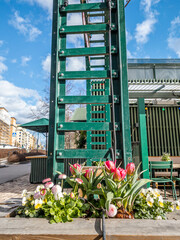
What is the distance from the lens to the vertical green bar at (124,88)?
59.5 inches

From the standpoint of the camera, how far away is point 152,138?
19.8ft

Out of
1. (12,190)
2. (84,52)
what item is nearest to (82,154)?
(84,52)

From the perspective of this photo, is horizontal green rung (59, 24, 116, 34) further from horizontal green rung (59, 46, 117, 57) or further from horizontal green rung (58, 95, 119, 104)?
horizontal green rung (58, 95, 119, 104)

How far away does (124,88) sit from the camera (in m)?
1.60

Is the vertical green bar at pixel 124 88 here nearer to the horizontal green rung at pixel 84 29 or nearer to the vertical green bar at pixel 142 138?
the horizontal green rung at pixel 84 29

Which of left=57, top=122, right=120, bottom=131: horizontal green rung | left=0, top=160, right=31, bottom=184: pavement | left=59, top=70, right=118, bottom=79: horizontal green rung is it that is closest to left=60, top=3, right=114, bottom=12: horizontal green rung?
left=59, top=70, right=118, bottom=79: horizontal green rung

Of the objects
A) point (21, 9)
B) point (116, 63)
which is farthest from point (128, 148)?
point (21, 9)

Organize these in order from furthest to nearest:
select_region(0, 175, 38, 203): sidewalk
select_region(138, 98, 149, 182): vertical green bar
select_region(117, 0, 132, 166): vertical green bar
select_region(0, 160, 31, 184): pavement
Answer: select_region(0, 160, 31, 184): pavement < select_region(0, 175, 38, 203): sidewalk < select_region(138, 98, 149, 182): vertical green bar < select_region(117, 0, 132, 166): vertical green bar

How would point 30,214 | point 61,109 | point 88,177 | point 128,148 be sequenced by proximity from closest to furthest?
point 30,214, point 88,177, point 128,148, point 61,109

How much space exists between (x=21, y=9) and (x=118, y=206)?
659 centimetres

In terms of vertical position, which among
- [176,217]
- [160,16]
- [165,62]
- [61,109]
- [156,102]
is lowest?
[176,217]

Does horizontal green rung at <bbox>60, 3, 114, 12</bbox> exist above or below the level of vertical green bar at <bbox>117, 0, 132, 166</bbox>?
above

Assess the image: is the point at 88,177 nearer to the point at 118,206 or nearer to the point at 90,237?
the point at 118,206

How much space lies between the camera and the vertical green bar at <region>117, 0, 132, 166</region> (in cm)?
151
